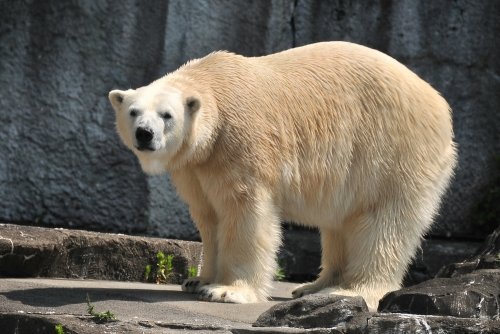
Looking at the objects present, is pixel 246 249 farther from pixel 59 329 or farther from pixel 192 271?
pixel 59 329

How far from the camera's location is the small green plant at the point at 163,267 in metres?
7.61

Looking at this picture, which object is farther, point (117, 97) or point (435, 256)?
point (435, 256)

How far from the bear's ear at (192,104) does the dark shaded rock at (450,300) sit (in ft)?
5.54

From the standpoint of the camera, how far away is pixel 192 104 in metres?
6.44

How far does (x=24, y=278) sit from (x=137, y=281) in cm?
89

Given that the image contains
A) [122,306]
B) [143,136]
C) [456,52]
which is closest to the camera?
[122,306]

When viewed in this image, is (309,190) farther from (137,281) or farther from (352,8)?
(352,8)

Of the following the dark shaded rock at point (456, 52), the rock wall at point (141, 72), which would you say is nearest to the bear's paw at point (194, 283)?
the rock wall at point (141, 72)

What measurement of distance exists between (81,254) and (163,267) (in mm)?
646

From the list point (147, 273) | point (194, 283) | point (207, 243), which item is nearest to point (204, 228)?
point (207, 243)

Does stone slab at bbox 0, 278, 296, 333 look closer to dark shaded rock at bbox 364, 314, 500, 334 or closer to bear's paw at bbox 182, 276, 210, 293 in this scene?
bear's paw at bbox 182, 276, 210, 293

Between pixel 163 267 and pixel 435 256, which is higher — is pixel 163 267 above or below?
below

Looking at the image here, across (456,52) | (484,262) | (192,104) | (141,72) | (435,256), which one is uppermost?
(456,52)

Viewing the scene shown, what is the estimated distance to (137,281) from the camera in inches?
297
